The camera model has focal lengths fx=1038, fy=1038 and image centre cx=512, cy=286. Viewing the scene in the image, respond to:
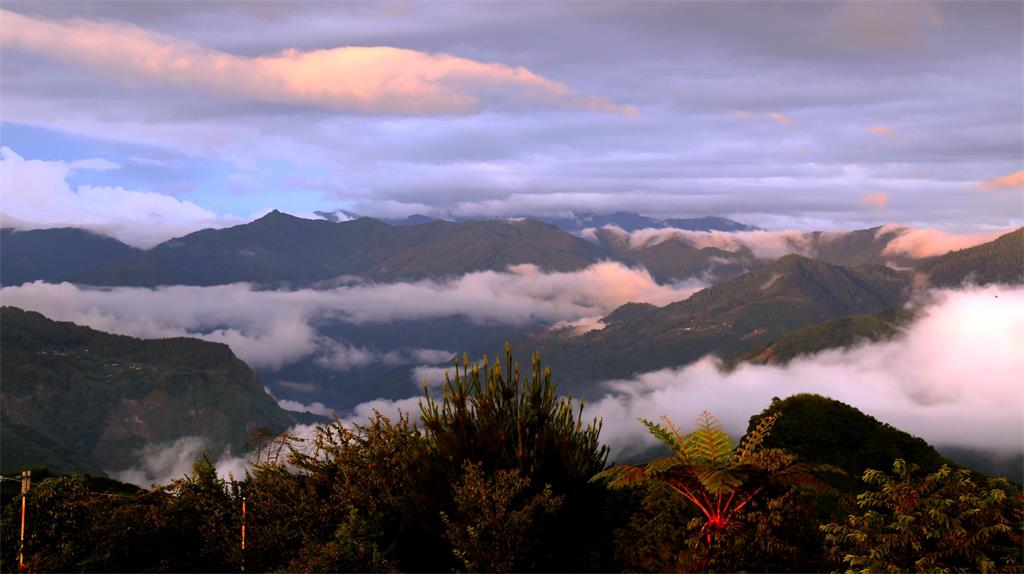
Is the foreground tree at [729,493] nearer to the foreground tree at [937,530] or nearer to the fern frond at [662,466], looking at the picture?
the fern frond at [662,466]

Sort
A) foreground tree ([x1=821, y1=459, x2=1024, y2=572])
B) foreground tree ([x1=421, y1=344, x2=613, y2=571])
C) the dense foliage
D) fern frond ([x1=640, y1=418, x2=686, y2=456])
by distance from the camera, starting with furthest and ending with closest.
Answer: foreground tree ([x1=421, y1=344, x2=613, y2=571]) → fern frond ([x1=640, y1=418, x2=686, y2=456]) → the dense foliage → foreground tree ([x1=821, y1=459, x2=1024, y2=572])

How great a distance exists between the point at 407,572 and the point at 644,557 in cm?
429

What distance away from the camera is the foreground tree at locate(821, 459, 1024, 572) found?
15.3 metres

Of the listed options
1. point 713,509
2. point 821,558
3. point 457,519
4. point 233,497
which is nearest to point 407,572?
point 457,519

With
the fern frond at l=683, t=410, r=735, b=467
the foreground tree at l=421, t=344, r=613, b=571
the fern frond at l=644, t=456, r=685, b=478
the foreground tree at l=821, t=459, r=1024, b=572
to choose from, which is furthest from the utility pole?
the foreground tree at l=821, t=459, r=1024, b=572

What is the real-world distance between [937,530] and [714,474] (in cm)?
335

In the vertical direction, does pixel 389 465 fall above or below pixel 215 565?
above

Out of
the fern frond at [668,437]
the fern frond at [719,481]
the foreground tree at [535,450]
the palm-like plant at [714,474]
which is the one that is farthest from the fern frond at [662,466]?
the foreground tree at [535,450]

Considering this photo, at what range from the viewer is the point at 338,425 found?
861 inches

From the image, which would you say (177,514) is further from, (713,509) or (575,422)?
(713,509)

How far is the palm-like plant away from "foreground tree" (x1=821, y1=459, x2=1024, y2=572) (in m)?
1.11

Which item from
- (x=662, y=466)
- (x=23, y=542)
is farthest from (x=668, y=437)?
(x=23, y=542)

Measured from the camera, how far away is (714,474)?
1597 cm

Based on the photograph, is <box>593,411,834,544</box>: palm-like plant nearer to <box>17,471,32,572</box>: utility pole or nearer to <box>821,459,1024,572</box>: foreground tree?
<box>821,459,1024,572</box>: foreground tree
